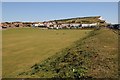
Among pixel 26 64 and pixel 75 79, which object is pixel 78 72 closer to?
pixel 75 79

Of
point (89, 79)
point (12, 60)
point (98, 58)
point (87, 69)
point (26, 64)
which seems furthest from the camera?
point (12, 60)

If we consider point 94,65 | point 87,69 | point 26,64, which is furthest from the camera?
point 26,64

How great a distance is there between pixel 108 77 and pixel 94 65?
11.3ft

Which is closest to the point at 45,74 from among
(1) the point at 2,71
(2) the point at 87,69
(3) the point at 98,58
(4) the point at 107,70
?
(2) the point at 87,69

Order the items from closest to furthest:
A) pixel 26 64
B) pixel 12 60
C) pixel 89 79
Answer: pixel 89 79 < pixel 26 64 < pixel 12 60

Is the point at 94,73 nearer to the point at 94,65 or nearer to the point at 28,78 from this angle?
the point at 94,65

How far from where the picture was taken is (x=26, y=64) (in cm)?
2827

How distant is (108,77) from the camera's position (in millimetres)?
16203

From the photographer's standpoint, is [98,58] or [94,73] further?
[98,58]

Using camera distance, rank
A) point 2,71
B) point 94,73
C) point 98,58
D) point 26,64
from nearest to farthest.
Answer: point 94,73, point 98,58, point 2,71, point 26,64

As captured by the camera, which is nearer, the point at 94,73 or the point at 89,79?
the point at 89,79

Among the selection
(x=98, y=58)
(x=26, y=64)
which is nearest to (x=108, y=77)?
(x=98, y=58)

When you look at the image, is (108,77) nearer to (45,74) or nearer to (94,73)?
(94,73)

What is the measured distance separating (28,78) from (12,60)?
13.6m
